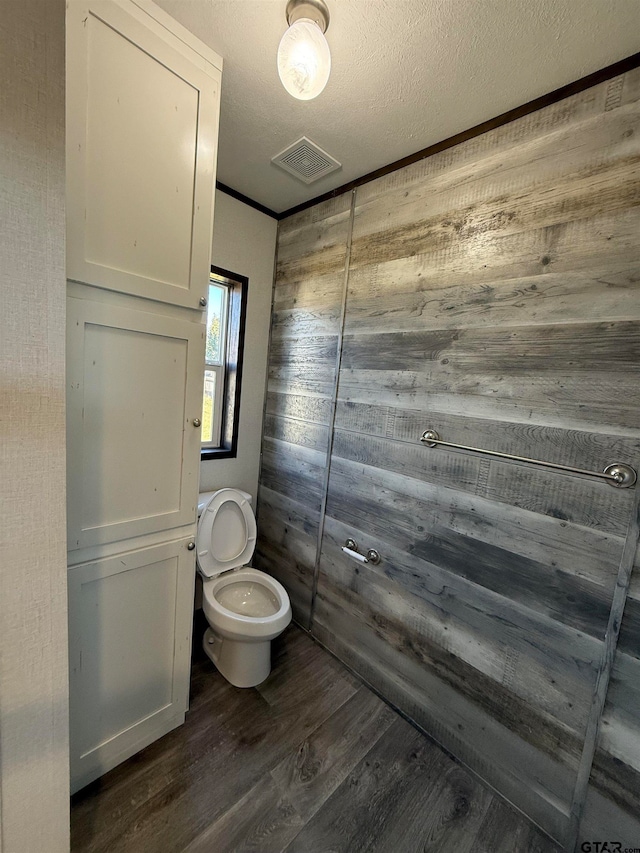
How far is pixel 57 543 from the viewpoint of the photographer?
745mm

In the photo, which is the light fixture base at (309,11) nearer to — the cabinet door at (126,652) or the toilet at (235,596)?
the cabinet door at (126,652)

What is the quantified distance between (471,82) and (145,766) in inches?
107

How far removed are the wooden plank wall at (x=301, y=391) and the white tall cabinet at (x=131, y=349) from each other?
2.51 ft

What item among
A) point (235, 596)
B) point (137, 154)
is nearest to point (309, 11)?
point (137, 154)

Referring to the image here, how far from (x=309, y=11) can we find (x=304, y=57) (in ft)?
0.59

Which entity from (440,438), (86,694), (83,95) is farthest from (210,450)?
(83,95)

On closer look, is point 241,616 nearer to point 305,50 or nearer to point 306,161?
point 305,50

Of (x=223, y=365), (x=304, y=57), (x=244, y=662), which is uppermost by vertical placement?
(x=304, y=57)

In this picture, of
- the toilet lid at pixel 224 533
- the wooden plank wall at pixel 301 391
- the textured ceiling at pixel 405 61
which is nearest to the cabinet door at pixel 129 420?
the toilet lid at pixel 224 533

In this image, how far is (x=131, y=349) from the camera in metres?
1.09

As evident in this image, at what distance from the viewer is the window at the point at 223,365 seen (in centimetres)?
204

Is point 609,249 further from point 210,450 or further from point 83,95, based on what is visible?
point 210,450

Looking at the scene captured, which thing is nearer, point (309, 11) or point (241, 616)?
point (309, 11)

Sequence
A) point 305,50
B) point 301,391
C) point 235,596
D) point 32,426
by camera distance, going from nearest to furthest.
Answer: point 32,426, point 305,50, point 235,596, point 301,391
